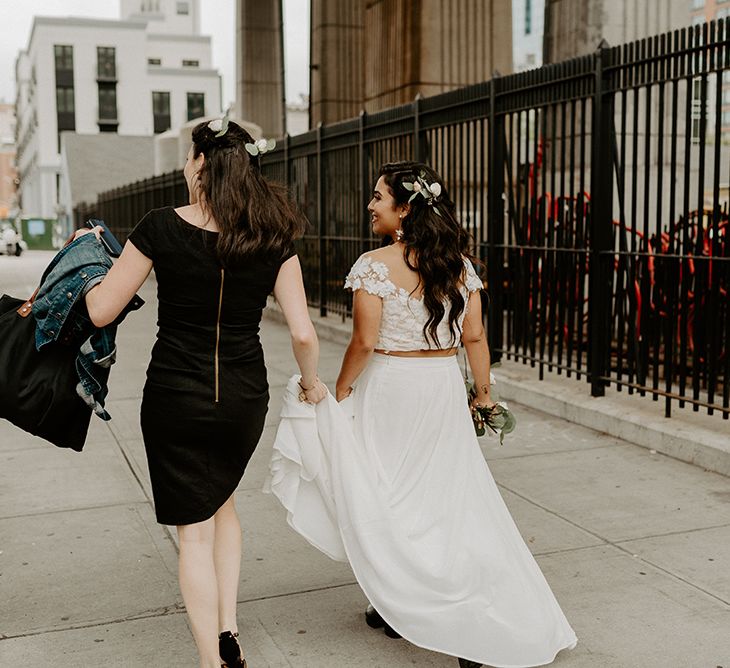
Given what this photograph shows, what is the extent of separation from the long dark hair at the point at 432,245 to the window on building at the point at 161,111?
3514 inches

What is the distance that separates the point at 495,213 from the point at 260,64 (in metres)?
23.0

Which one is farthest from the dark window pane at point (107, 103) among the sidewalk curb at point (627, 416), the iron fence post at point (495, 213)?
the sidewalk curb at point (627, 416)

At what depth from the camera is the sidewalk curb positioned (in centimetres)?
611

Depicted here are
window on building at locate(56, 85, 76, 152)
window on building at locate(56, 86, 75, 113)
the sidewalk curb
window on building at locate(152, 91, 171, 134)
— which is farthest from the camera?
window on building at locate(152, 91, 171, 134)

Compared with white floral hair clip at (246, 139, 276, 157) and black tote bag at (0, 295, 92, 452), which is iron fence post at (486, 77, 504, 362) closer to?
white floral hair clip at (246, 139, 276, 157)

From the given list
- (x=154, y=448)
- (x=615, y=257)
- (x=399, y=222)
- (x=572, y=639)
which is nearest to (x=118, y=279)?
(x=154, y=448)

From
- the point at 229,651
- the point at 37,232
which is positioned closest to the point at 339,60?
the point at 229,651

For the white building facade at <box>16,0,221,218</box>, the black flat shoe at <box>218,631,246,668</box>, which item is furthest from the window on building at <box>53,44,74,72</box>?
the black flat shoe at <box>218,631,246,668</box>

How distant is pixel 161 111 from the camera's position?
9000 centimetres

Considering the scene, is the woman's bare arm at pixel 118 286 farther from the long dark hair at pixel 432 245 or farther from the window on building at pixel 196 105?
the window on building at pixel 196 105

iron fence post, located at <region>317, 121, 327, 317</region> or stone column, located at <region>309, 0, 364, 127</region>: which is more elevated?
stone column, located at <region>309, 0, 364, 127</region>

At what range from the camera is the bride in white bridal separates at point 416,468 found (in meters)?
3.44

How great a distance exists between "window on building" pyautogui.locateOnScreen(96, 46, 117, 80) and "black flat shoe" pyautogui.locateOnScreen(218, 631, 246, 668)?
291ft

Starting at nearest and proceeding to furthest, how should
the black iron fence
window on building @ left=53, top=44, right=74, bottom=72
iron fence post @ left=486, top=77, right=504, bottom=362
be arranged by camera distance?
the black iron fence
iron fence post @ left=486, top=77, right=504, bottom=362
window on building @ left=53, top=44, right=74, bottom=72
